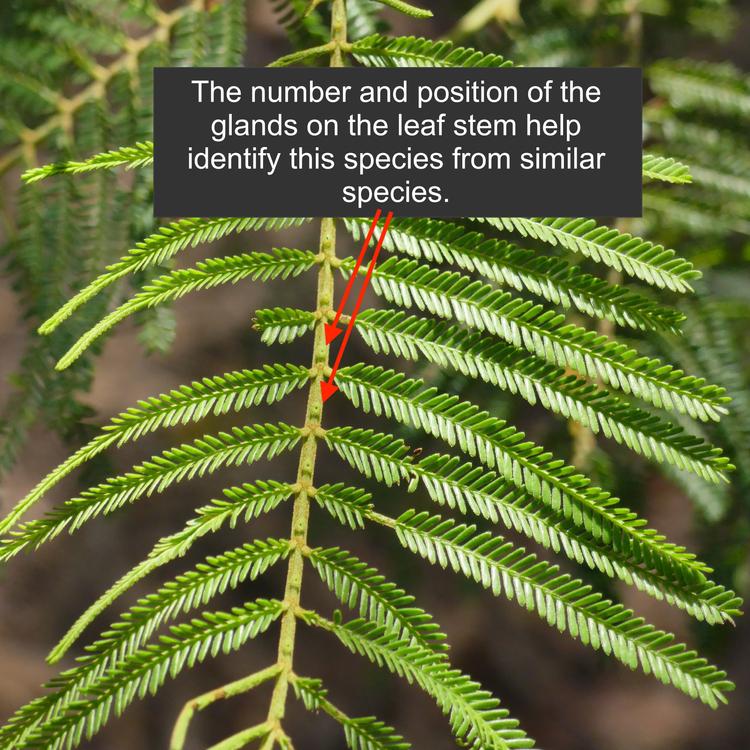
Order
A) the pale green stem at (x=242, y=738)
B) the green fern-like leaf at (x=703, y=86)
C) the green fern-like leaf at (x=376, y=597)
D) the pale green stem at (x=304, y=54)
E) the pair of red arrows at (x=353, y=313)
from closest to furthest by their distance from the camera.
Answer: the pale green stem at (x=242, y=738)
the green fern-like leaf at (x=376, y=597)
the pair of red arrows at (x=353, y=313)
the pale green stem at (x=304, y=54)
the green fern-like leaf at (x=703, y=86)

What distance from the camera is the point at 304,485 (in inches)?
38.0

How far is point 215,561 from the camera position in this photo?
919 millimetres

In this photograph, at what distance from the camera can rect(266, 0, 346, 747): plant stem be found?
865 millimetres

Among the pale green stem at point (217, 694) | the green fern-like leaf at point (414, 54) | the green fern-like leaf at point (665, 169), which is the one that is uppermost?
the green fern-like leaf at point (414, 54)

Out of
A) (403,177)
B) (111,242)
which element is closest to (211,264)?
(403,177)

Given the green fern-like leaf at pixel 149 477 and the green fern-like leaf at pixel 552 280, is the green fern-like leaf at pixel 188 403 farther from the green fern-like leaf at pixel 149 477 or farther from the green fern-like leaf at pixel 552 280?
the green fern-like leaf at pixel 552 280

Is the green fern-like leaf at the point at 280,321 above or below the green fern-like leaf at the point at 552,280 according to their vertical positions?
below

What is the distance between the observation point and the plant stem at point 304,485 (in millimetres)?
865

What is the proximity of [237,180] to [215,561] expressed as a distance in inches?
20.6

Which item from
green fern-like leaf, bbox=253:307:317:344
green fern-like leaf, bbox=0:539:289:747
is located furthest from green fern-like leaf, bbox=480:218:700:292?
green fern-like leaf, bbox=0:539:289:747

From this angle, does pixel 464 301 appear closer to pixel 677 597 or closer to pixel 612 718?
pixel 677 597

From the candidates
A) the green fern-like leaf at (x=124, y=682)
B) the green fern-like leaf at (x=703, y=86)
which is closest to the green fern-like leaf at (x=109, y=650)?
the green fern-like leaf at (x=124, y=682)

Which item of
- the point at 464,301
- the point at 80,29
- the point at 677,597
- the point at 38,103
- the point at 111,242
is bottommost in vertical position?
the point at 677,597

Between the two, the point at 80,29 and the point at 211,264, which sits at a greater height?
the point at 80,29
